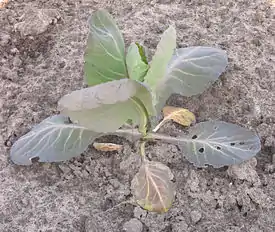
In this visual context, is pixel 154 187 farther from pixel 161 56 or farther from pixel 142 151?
pixel 161 56

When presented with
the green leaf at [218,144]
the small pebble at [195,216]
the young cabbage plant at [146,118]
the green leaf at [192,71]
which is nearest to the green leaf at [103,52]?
the young cabbage plant at [146,118]

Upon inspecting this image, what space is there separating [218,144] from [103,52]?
37 cm

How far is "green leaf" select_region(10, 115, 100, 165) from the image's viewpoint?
56.6 inches

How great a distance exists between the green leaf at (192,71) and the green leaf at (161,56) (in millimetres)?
107

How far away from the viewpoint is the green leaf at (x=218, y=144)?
143 centimetres

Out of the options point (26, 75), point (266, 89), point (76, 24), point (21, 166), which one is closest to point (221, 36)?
point (266, 89)

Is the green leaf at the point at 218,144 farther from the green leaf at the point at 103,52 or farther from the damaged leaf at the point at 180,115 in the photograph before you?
the green leaf at the point at 103,52

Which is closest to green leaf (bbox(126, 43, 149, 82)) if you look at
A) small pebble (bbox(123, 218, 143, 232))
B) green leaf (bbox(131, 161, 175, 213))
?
green leaf (bbox(131, 161, 175, 213))

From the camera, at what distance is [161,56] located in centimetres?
132

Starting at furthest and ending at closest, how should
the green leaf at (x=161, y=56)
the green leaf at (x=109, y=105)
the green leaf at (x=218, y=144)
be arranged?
the green leaf at (x=218, y=144) → the green leaf at (x=161, y=56) → the green leaf at (x=109, y=105)

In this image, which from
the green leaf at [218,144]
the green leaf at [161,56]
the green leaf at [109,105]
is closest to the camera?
the green leaf at [109,105]

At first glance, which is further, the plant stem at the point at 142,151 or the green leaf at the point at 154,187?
the plant stem at the point at 142,151

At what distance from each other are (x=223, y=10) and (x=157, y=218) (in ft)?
2.53

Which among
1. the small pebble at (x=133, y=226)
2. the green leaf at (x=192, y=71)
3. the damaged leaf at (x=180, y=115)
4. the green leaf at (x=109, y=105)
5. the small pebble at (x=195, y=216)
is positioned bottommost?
the small pebble at (x=195, y=216)
